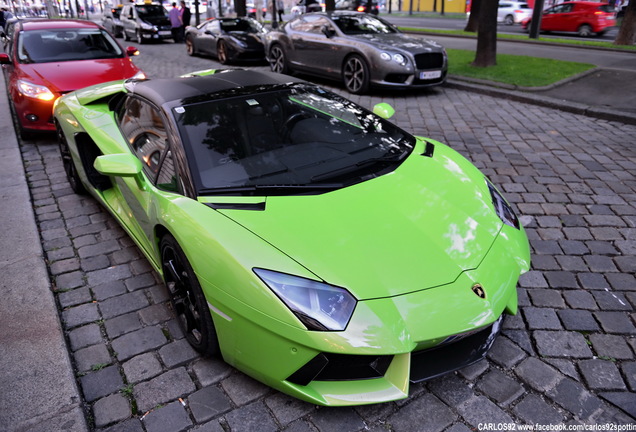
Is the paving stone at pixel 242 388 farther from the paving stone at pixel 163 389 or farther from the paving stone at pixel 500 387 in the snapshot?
the paving stone at pixel 500 387

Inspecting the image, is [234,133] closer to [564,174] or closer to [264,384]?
[264,384]

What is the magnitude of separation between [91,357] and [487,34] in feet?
33.8

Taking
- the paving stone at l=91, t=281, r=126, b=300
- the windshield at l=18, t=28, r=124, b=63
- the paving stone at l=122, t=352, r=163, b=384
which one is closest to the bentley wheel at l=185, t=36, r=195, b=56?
the windshield at l=18, t=28, r=124, b=63

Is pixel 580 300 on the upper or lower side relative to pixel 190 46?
lower

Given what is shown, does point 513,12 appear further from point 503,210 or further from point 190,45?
point 503,210

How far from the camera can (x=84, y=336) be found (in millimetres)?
3004

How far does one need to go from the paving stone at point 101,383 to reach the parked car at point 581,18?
25.2m

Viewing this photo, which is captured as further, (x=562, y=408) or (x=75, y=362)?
(x=75, y=362)

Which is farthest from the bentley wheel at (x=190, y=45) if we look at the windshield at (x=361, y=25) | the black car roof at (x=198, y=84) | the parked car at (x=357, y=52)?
the black car roof at (x=198, y=84)

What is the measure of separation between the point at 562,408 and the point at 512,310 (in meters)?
0.53

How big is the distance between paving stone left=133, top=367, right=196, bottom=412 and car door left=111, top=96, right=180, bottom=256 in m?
0.85

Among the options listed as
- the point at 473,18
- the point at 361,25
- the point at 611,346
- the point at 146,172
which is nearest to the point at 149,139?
the point at 146,172

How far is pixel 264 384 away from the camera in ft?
8.41

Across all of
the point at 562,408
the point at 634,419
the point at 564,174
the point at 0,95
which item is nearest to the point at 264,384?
the point at 562,408
